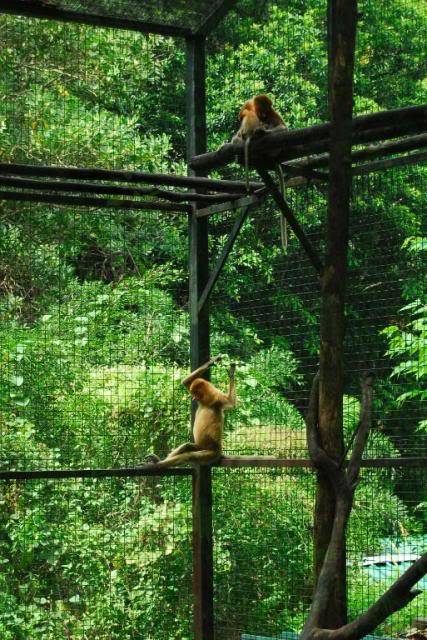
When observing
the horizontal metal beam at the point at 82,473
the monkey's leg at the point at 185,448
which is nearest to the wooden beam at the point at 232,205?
the monkey's leg at the point at 185,448

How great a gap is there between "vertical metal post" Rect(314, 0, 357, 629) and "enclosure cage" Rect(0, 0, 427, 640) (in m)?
0.88

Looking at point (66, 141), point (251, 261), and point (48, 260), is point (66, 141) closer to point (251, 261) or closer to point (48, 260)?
point (48, 260)

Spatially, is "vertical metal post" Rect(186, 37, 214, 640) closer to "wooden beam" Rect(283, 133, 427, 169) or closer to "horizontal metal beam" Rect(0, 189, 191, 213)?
"horizontal metal beam" Rect(0, 189, 191, 213)

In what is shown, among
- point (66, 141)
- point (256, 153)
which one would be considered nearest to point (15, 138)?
point (66, 141)

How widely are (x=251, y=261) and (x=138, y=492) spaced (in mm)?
2515

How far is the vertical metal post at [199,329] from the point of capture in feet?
19.9

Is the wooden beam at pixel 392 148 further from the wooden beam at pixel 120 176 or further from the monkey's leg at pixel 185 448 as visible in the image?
the monkey's leg at pixel 185 448

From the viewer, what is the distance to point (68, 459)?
755cm

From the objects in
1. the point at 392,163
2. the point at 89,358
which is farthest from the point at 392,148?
the point at 89,358

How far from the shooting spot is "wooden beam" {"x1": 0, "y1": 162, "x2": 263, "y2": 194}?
17.2 ft

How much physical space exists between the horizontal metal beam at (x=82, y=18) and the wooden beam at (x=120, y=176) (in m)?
1.13

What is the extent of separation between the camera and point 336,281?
315 centimetres

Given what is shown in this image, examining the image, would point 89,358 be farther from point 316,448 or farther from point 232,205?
point 316,448

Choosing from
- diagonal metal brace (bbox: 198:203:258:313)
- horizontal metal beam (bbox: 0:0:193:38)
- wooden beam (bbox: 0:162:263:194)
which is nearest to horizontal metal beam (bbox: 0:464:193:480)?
diagonal metal brace (bbox: 198:203:258:313)
